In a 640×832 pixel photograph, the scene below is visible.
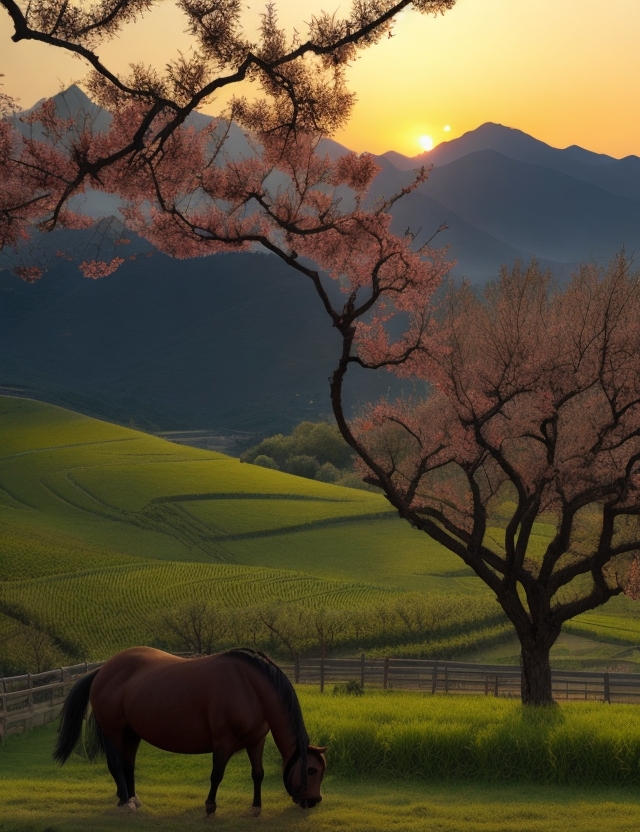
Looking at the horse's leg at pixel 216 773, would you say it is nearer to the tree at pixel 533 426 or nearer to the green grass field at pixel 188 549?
the tree at pixel 533 426

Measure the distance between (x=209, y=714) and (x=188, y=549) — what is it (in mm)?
65843

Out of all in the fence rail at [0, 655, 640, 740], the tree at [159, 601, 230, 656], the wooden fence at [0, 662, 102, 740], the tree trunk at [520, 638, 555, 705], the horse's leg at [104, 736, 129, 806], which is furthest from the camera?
the tree at [159, 601, 230, 656]

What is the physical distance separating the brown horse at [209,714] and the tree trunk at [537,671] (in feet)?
38.6

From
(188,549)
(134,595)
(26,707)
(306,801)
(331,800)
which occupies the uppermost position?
(188,549)

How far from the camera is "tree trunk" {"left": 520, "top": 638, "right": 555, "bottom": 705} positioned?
Answer: 22812 millimetres

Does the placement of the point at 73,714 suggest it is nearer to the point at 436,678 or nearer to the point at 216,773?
the point at 216,773

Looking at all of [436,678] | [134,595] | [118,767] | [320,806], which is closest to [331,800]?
[320,806]

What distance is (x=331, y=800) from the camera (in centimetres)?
1345

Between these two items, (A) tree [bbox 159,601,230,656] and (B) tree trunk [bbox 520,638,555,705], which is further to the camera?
(A) tree [bbox 159,601,230,656]

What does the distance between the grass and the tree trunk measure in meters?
3.39

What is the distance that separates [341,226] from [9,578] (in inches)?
1994

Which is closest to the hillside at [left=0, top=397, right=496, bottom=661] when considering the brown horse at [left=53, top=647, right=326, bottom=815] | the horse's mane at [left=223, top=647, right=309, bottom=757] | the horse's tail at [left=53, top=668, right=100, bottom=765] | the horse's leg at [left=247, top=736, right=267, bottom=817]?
the horse's tail at [left=53, top=668, right=100, bottom=765]

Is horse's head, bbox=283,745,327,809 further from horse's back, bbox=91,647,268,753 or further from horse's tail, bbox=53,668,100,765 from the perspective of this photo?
horse's tail, bbox=53,668,100,765

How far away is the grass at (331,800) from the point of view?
1211 cm
